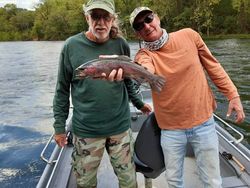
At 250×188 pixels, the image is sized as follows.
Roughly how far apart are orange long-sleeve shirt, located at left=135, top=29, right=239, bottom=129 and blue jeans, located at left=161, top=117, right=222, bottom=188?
69 millimetres

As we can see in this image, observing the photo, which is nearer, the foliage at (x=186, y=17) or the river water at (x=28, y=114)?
the river water at (x=28, y=114)

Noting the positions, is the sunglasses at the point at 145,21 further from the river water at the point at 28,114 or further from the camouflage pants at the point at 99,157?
the river water at the point at 28,114

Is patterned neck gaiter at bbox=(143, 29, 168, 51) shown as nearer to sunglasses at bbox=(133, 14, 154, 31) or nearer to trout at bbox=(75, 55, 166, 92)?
sunglasses at bbox=(133, 14, 154, 31)

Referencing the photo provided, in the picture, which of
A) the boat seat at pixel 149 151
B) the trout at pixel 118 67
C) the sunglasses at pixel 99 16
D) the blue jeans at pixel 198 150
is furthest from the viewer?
the boat seat at pixel 149 151

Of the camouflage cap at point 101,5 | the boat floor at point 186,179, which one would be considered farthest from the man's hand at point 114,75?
the boat floor at point 186,179

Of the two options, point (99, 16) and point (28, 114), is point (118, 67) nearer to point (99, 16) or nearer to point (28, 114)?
point (99, 16)

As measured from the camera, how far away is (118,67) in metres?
2.69

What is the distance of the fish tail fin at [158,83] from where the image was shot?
2783 mm

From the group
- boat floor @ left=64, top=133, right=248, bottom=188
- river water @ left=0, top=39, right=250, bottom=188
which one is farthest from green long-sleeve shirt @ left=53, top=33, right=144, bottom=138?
river water @ left=0, top=39, right=250, bottom=188

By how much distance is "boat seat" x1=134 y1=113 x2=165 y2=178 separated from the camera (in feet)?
11.1

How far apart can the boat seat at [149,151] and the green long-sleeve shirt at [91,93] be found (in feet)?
1.05

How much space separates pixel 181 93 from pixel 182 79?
0.38 ft

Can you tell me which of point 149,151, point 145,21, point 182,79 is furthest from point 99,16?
point 149,151

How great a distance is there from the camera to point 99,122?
3.06 m
